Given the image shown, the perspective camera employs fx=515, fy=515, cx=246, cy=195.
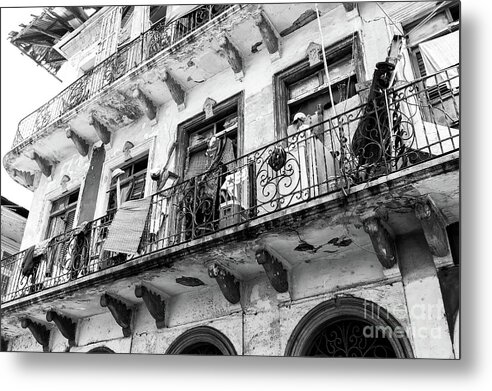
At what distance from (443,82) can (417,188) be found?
88 cm

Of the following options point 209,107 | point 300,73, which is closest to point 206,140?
point 209,107

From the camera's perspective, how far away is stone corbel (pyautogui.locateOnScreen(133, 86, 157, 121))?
6.53 meters

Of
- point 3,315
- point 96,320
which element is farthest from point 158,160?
point 3,315

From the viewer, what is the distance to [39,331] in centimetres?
583

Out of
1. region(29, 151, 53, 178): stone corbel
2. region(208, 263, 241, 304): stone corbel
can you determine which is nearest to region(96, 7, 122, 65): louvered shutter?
region(29, 151, 53, 178): stone corbel

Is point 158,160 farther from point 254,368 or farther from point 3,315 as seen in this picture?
point 254,368

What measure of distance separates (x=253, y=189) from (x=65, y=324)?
103 inches

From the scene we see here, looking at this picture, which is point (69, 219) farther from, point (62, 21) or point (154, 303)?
point (62, 21)

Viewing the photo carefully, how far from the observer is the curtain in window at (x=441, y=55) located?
380 cm

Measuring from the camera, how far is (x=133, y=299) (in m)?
5.26

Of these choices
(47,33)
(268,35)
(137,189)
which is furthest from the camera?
(47,33)

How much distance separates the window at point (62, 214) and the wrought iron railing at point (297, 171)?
2.80ft

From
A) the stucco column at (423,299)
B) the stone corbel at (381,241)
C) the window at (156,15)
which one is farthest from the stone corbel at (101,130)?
the stucco column at (423,299)

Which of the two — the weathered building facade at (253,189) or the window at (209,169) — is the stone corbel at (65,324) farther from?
the window at (209,169)
